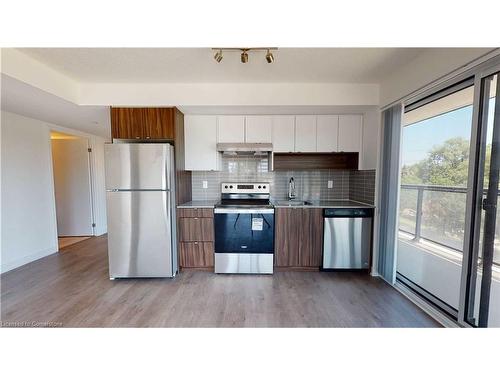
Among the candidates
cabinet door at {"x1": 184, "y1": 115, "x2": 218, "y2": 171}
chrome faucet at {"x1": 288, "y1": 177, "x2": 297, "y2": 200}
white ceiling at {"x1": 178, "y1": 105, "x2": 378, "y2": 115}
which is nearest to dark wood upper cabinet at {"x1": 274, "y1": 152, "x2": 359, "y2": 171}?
chrome faucet at {"x1": 288, "y1": 177, "x2": 297, "y2": 200}

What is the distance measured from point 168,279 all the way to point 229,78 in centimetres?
260

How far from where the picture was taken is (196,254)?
2744 mm

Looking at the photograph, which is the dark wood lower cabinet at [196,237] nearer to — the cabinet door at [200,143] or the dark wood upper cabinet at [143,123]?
the cabinet door at [200,143]

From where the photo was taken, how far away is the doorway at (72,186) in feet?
13.6

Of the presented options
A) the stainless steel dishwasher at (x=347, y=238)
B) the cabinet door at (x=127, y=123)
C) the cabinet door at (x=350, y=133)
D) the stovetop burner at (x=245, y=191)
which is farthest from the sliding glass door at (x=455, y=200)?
the cabinet door at (x=127, y=123)

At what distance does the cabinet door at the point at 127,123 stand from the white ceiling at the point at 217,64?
358 millimetres

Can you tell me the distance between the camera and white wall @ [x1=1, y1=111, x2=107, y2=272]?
2783mm

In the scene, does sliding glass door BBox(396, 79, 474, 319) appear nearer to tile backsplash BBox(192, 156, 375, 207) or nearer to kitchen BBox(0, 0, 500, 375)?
kitchen BBox(0, 0, 500, 375)

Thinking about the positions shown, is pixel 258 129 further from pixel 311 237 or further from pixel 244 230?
pixel 311 237

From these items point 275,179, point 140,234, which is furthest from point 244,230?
point 140,234

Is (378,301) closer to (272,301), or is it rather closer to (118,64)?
(272,301)

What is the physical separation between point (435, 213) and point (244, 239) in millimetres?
2537

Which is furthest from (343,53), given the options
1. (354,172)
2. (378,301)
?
(378,301)

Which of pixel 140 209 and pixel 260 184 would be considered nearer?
pixel 140 209
